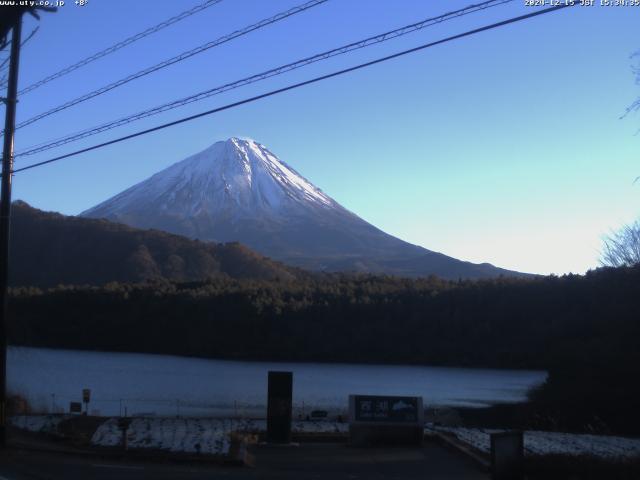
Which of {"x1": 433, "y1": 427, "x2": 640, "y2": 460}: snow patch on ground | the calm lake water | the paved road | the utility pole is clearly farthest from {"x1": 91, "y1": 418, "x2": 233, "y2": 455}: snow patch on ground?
the calm lake water

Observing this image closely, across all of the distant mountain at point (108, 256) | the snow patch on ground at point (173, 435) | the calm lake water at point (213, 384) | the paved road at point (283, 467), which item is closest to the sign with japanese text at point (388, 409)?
the paved road at point (283, 467)

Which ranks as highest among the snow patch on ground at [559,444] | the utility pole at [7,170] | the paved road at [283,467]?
the utility pole at [7,170]

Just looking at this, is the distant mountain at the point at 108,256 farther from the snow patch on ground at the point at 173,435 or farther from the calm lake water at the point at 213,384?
the snow patch on ground at the point at 173,435

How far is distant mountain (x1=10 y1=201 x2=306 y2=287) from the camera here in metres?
111

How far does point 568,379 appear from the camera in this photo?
45.4 m

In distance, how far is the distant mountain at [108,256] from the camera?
363ft

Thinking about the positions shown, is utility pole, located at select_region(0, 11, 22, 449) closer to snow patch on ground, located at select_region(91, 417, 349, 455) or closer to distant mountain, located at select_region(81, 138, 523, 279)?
snow patch on ground, located at select_region(91, 417, 349, 455)

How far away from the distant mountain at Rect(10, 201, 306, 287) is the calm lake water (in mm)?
40962

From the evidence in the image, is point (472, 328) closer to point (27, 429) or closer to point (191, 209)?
point (27, 429)

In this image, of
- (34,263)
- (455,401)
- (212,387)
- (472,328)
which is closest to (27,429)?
(212,387)

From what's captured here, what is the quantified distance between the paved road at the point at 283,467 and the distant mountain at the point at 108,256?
9199 centimetres

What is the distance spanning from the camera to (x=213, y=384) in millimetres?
49188

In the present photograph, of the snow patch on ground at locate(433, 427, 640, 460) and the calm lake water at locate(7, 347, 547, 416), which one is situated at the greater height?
the calm lake water at locate(7, 347, 547, 416)

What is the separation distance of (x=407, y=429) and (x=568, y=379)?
2746 cm
